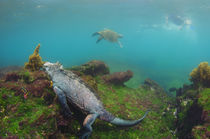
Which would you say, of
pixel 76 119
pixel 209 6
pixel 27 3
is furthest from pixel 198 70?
pixel 27 3

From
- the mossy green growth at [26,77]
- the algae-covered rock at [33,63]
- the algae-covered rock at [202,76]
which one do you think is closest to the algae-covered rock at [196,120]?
the algae-covered rock at [202,76]

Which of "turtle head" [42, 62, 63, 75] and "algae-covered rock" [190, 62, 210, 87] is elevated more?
"algae-covered rock" [190, 62, 210, 87]

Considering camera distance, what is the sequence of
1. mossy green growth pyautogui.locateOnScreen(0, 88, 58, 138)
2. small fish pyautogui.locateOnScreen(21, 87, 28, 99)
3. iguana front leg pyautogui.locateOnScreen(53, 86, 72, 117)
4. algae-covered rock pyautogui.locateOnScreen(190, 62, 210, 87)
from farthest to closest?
algae-covered rock pyautogui.locateOnScreen(190, 62, 210, 87) → small fish pyautogui.locateOnScreen(21, 87, 28, 99) → iguana front leg pyautogui.locateOnScreen(53, 86, 72, 117) → mossy green growth pyautogui.locateOnScreen(0, 88, 58, 138)

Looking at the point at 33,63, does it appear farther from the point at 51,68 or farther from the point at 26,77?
the point at 51,68

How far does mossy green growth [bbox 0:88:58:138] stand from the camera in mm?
2385

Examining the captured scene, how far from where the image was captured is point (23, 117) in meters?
2.72

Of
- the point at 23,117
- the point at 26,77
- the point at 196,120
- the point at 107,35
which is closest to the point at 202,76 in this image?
the point at 196,120

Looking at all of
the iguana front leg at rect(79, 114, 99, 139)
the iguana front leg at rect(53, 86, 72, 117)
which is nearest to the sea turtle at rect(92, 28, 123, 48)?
the iguana front leg at rect(53, 86, 72, 117)

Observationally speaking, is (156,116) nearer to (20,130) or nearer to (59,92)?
(59,92)

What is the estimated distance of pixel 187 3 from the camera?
86.3 ft

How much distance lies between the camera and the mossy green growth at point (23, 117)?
238 centimetres

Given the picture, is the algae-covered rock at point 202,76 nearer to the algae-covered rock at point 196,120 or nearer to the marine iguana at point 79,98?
the algae-covered rock at point 196,120

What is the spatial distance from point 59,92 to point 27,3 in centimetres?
4107

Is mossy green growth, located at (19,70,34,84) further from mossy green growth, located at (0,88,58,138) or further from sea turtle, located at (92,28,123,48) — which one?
sea turtle, located at (92,28,123,48)
